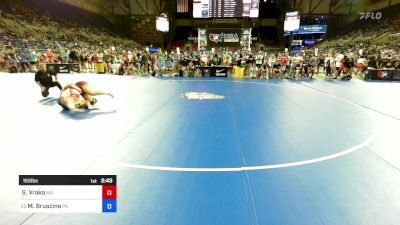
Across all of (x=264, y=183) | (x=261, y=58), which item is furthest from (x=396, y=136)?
(x=261, y=58)

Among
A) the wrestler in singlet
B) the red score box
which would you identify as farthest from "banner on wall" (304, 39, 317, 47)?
the red score box

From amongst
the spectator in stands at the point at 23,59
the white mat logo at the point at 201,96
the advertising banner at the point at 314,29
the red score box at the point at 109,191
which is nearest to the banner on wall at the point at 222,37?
the advertising banner at the point at 314,29

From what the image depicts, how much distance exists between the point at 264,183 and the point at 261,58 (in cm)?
1587

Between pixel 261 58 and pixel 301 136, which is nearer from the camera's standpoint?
pixel 301 136

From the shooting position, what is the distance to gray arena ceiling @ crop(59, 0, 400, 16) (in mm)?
38888

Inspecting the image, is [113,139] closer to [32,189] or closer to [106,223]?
[106,223]

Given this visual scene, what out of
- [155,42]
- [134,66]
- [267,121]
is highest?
[155,42]

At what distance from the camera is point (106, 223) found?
3039 millimetres

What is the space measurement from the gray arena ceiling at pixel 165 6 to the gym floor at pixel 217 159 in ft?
119

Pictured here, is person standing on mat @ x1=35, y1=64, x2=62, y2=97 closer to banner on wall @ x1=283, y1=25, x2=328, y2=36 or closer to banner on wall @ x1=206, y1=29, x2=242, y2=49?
banner on wall @ x1=206, y1=29, x2=242, y2=49

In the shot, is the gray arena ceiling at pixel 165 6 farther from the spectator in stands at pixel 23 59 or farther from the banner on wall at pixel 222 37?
the spectator in stands at pixel 23 59
